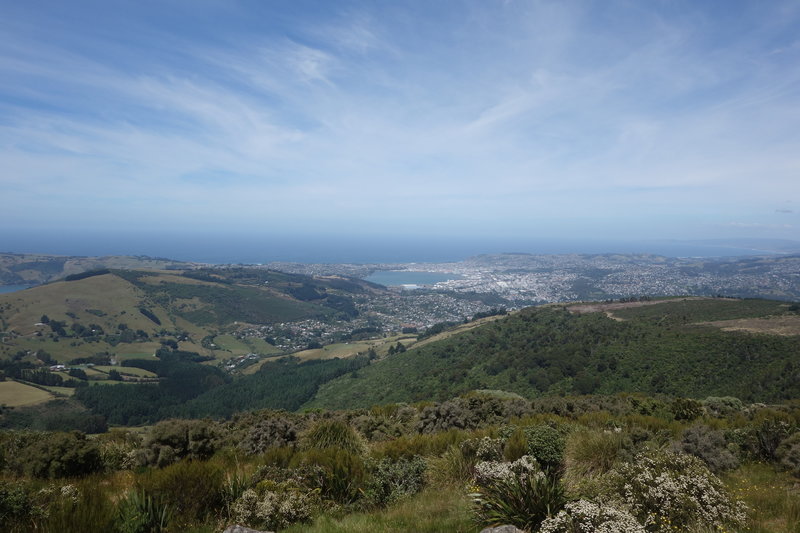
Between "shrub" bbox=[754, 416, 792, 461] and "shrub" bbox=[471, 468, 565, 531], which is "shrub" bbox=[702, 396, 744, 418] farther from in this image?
"shrub" bbox=[471, 468, 565, 531]

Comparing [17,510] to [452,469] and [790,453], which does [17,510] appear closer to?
[452,469]

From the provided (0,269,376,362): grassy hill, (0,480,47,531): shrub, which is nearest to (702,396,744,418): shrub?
(0,480,47,531): shrub

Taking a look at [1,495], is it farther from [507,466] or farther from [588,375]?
[588,375]

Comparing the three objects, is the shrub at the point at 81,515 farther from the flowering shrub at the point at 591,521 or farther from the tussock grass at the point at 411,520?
the flowering shrub at the point at 591,521

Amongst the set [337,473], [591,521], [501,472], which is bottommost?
[337,473]

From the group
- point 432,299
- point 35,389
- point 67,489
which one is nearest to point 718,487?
point 67,489

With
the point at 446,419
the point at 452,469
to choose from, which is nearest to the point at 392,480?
the point at 452,469

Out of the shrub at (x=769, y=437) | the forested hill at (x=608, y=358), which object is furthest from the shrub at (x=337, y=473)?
the forested hill at (x=608, y=358)
